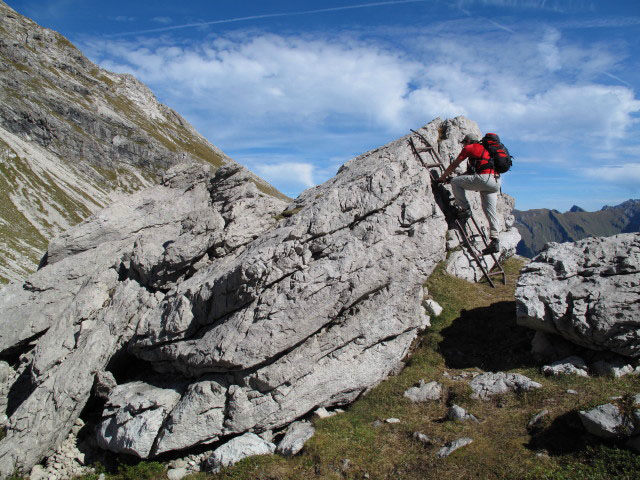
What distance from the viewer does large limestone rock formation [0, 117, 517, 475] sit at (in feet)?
49.9

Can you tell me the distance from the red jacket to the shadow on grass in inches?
304

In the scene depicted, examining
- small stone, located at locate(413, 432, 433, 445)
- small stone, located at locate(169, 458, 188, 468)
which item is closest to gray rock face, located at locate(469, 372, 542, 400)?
small stone, located at locate(413, 432, 433, 445)

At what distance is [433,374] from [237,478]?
893cm

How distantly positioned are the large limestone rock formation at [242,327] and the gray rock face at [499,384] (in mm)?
3669

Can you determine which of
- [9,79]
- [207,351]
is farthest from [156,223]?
[9,79]

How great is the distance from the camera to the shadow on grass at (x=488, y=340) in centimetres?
1669

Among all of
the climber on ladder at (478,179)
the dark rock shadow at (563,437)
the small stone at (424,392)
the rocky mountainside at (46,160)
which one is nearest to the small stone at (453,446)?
the dark rock shadow at (563,437)

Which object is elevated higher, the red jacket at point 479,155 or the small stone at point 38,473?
the red jacket at point 479,155

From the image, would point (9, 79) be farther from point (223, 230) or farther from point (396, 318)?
point (396, 318)

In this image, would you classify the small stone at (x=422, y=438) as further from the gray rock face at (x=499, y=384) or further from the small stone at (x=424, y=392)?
the gray rock face at (x=499, y=384)

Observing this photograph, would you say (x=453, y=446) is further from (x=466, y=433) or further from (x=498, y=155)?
(x=498, y=155)

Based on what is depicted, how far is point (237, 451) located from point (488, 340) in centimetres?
1258

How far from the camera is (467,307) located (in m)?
21.4

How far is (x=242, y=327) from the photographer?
51.3ft
